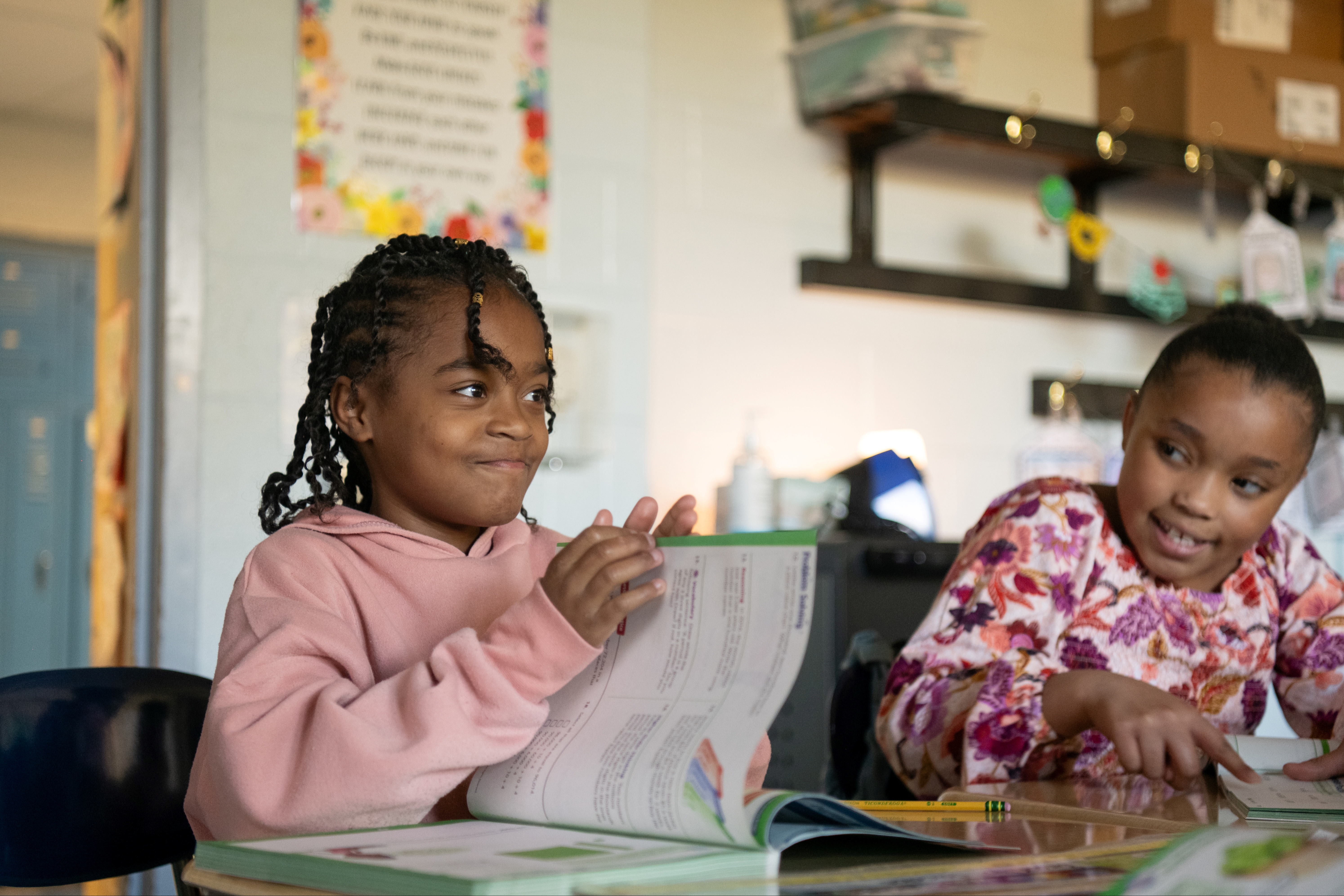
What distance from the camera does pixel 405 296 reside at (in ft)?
3.34

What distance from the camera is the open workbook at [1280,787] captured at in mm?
889

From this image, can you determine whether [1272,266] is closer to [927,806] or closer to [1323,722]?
[1323,722]

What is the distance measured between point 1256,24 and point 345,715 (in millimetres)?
3066

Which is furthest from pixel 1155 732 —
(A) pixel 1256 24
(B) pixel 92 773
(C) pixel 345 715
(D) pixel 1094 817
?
(A) pixel 1256 24

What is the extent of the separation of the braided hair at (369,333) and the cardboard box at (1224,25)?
7.94 feet

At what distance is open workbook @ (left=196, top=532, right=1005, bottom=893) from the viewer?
0.59m

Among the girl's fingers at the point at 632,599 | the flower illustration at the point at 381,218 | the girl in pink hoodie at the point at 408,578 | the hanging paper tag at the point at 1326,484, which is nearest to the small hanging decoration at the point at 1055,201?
the hanging paper tag at the point at 1326,484

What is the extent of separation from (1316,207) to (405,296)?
10.3 ft

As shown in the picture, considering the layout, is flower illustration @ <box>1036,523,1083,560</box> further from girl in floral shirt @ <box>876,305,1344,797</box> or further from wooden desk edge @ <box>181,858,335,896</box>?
wooden desk edge @ <box>181,858,335,896</box>

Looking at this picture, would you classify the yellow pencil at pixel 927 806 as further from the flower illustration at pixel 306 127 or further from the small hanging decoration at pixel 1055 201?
the small hanging decoration at pixel 1055 201

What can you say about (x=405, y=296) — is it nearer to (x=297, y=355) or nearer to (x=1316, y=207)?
(x=297, y=355)

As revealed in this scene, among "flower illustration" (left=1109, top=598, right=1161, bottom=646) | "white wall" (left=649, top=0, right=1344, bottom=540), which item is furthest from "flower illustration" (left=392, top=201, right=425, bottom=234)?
"flower illustration" (left=1109, top=598, right=1161, bottom=646)

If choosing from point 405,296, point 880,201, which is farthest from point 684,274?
point 405,296

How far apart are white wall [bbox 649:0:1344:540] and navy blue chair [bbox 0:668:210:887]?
5.51 ft
